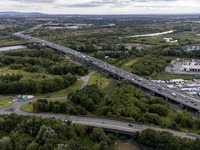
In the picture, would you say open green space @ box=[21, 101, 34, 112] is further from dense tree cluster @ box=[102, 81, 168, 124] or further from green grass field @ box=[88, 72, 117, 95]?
green grass field @ box=[88, 72, 117, 95]

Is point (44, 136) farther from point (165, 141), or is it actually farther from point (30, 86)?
point (30, 86)

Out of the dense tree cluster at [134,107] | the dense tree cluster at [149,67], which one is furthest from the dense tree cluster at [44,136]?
the dense tree cluster at [149,67]

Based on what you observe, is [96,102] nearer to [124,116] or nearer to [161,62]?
[124,116]

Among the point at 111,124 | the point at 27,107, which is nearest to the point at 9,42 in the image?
the point at 27,107

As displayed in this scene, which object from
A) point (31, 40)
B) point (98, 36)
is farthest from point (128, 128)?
point (98, 36)

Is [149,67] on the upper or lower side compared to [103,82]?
upper

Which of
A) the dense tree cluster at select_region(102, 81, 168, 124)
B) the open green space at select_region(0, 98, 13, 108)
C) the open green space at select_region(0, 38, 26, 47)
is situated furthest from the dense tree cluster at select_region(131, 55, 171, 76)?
the open green space at select_region(0, 38, 26, 47)

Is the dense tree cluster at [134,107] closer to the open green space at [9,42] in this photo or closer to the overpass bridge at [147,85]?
the overpass bridge at [147,85]
